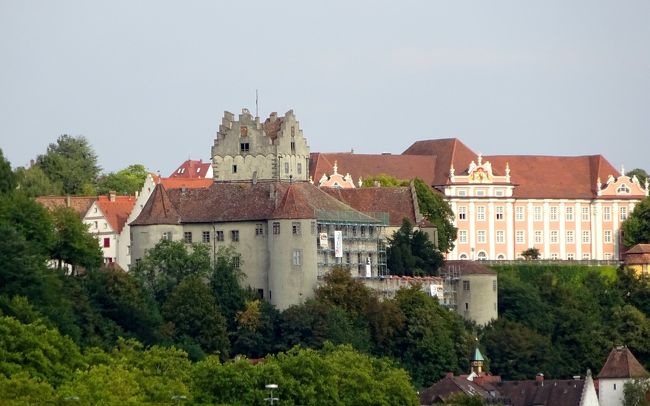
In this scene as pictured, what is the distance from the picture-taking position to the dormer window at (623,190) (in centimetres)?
19038

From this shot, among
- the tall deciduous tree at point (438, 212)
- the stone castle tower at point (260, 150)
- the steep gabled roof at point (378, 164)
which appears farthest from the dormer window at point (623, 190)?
the stone castle tower at point (260, 150)

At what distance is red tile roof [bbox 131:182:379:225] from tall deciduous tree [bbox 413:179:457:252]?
50.9 feet

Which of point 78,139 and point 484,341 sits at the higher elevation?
point 78,139

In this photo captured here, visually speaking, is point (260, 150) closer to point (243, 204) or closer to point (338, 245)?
point (243, 204)

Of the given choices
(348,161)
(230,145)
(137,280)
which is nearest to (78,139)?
(348,161)

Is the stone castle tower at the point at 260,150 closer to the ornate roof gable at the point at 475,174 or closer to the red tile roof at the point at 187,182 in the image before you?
the red tile roof at the point at 187,182

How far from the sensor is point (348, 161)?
190 meters

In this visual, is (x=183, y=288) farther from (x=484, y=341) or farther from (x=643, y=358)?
(x=643, y=358)

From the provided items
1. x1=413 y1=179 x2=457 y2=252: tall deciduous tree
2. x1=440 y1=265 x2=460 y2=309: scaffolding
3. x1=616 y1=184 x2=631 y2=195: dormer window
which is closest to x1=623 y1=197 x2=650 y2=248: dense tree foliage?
x1=616 y1=184 x2=631 y2=195: dormer window

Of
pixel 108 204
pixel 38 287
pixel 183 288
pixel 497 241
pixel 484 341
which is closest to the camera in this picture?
pixel 38 287

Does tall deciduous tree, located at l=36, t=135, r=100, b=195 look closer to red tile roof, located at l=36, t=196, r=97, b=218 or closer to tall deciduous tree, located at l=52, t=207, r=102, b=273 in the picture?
red tile roof, located at l=36, t=196, r=97, b=218

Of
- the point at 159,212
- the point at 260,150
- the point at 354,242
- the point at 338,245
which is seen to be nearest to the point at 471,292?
the point at 354,242

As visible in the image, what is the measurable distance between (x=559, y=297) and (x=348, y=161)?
108 feet

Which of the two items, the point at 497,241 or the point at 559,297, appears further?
the point at 497,241
